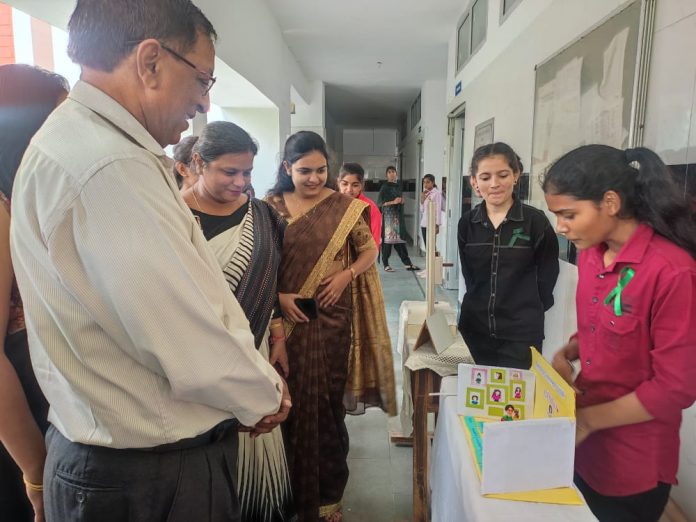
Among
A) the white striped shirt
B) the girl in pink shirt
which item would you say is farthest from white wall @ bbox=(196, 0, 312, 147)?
the white striped shirt

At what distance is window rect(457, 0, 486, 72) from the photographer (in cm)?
380

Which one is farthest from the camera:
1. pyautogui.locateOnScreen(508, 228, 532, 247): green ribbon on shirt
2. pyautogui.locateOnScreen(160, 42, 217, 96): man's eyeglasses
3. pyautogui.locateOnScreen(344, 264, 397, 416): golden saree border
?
pyautogui.locateOnScreen(344, 264, 397, 416): golden saree border

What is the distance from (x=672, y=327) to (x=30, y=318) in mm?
1003

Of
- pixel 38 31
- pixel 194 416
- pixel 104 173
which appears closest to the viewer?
pixel 104 173

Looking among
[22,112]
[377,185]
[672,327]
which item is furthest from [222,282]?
[377,185]

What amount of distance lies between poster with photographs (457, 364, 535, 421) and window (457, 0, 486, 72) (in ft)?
11.7

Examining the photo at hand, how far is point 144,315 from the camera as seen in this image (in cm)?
59

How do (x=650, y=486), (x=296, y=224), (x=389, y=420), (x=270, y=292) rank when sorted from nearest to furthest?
(x=650, y=486)
(x=270, y=292)
(x=296, y=224)
(x=389, y=420)

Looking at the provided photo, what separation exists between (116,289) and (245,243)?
72 cm

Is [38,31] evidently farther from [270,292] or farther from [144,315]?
[144,315]

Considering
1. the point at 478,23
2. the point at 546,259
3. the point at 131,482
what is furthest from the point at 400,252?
the point at 131,482

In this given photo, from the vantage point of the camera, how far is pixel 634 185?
0.86 m

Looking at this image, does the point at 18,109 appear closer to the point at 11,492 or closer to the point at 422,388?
the point at 11,492

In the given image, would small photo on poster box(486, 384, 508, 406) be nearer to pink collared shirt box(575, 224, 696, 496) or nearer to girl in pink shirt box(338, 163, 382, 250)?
pink collared shirt box(575, 224, 696, 496)
